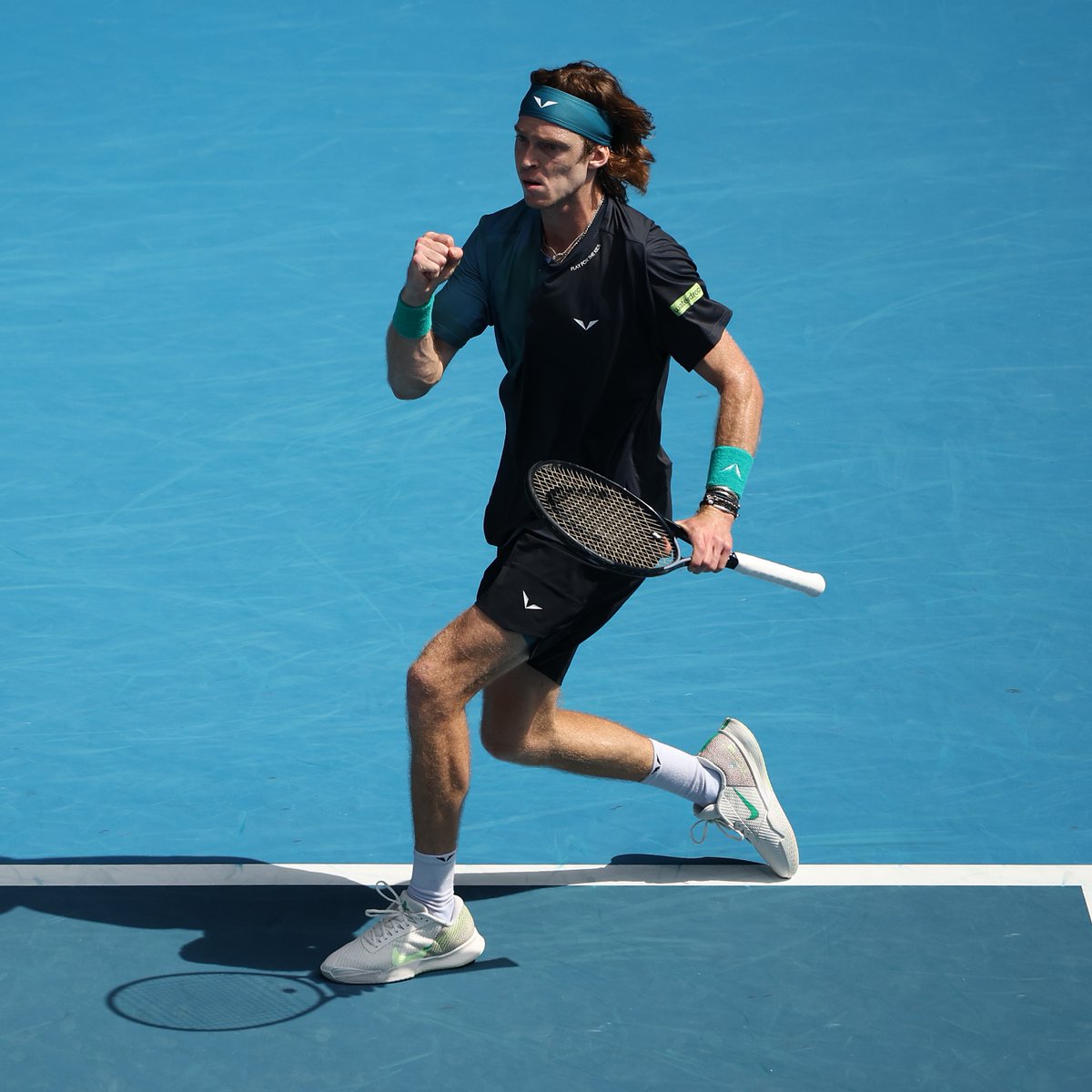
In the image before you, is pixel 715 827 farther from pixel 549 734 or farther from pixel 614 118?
pixel 614 118

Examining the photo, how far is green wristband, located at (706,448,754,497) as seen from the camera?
167 inches

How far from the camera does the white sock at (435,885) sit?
4344mm

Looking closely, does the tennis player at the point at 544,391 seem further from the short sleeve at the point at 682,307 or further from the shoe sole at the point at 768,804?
the shoe sole at the point at 768,804

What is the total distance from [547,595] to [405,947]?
98 centimetres

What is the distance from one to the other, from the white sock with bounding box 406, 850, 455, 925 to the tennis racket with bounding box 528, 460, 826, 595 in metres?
0.90

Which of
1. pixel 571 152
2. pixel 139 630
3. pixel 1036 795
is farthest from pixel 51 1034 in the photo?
pixel 1036 795

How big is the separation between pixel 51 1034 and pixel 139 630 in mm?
2157

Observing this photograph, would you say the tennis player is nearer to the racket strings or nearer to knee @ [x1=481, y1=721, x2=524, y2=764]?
knee @ [x1=481, y1=721, x2=524, y2=764]

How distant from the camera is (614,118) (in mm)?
4402

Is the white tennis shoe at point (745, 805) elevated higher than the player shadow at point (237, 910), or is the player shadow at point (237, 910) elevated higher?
the white tennis shoe at point (745, 805)

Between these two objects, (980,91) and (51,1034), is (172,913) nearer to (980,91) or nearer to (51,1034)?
(51,1034)

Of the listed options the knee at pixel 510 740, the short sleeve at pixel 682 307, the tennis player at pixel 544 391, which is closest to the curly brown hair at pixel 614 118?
the tennis player at pixel 544 391

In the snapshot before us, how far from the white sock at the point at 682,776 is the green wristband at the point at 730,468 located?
933 millimetres

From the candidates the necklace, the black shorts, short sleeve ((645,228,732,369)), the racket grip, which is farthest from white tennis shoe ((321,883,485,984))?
the necklace
